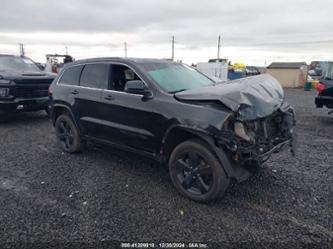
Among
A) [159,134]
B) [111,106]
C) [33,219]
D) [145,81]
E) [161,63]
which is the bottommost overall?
[33,219]

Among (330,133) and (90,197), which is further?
(330,133)

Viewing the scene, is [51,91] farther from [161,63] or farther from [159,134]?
[159,134]

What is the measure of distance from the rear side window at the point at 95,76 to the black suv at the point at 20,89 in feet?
11.4

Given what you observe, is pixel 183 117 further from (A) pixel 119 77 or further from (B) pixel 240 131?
(A) pixel 119 77

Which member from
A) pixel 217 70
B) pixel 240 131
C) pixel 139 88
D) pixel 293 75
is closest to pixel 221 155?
pixel 240 131

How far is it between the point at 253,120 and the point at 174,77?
5.02 ft

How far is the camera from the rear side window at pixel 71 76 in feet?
16.6

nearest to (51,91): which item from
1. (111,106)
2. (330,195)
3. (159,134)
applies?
(111,106)

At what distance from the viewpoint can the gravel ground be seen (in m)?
2.78

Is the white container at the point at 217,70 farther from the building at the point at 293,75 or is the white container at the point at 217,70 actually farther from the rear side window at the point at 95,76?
the rear side window at the point at 95,76

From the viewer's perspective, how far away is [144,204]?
11.2ft

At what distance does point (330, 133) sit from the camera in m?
6.95

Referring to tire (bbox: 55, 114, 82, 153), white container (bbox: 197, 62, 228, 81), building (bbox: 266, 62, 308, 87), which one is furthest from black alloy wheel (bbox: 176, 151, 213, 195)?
building (bbox: 266, 62, 308, 87)

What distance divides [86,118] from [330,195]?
3.98m
